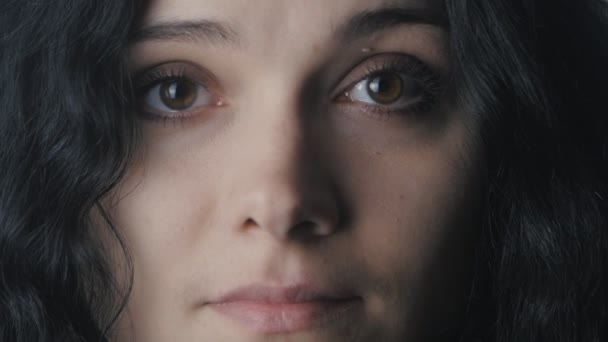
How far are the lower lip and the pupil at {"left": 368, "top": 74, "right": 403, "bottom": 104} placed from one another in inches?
10.2

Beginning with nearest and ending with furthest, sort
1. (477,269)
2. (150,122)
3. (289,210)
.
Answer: (289,210) → (150,122) → (477,269)

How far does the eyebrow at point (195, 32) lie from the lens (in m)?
0.97

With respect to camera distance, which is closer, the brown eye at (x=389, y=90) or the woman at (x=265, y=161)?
the woman at (x=265, y=161)

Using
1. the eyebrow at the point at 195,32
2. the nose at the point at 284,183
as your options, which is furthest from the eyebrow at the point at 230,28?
the nose at the point at 284,183

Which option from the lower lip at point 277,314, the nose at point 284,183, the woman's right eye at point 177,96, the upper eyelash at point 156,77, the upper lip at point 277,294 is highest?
the upper eyelash at point 156,77

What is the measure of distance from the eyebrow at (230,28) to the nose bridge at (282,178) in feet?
0.28

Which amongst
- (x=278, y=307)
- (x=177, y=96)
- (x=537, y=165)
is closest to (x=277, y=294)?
(x=278, y=307)

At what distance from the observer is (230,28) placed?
97 centimetres

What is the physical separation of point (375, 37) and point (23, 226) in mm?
465

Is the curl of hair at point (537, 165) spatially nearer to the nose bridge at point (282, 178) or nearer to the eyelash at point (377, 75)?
the eyelash at point (377, 75)

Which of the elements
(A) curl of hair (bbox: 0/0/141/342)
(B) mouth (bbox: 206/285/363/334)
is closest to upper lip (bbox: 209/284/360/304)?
(B) mouth (bbox: 206/285/363/334)

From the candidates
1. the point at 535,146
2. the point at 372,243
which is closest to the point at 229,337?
the point at 372,243

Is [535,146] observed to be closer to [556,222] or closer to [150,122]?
[556,222]

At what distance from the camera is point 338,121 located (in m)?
1.03
